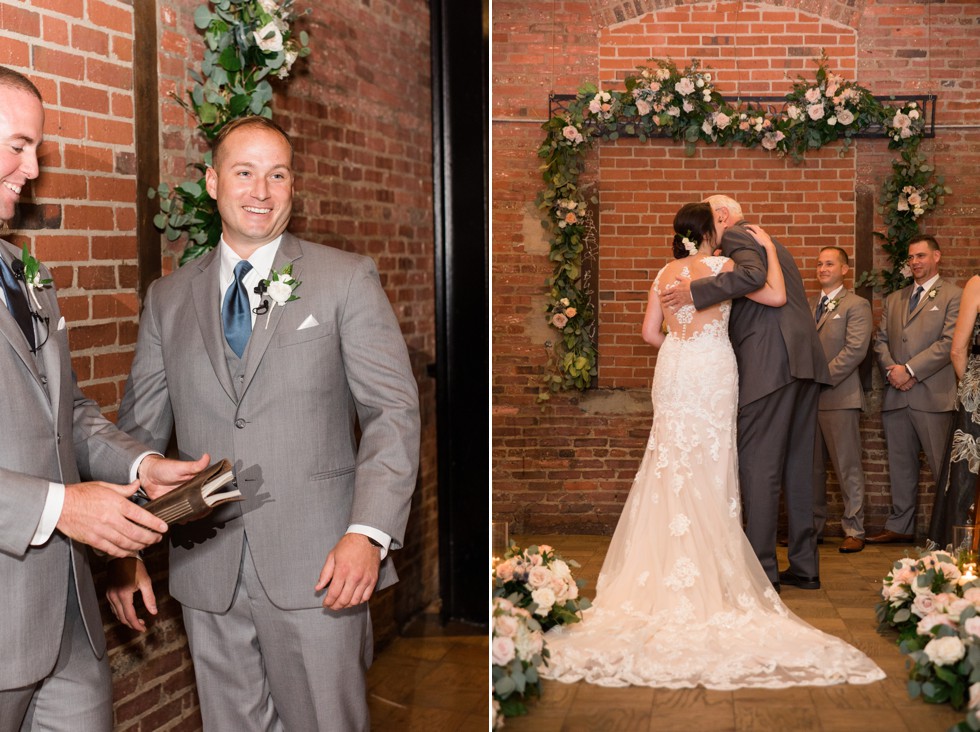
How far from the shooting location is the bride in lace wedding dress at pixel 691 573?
188 centimetres

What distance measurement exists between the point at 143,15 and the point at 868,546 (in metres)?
2.38

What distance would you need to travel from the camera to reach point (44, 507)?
1975 millimetres

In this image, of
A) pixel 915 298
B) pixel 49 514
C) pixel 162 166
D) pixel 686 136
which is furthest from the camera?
pixel 162 166

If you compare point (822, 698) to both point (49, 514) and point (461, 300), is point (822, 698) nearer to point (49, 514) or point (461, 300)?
point (49, 514)

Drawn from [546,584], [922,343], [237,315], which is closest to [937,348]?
[922,343]

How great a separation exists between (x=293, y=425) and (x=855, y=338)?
1281mm

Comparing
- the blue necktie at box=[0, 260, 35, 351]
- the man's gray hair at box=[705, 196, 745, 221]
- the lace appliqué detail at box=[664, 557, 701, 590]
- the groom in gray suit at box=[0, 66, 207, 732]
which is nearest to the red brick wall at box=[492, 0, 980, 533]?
the man's gray hair at box=[705, 196, 745, 221]

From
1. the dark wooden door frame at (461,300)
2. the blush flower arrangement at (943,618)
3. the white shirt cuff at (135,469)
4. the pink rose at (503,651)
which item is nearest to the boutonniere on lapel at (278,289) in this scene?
the white shirt cuff at (135,469)

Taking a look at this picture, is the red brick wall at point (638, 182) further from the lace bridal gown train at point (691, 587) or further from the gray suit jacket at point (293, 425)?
the gray suit jacket at point (293, 425)

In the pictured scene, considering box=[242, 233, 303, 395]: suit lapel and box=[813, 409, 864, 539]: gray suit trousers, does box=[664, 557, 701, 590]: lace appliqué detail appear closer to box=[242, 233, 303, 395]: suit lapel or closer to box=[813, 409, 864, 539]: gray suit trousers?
box=[813, 409, 864, 539]: gray suit trousers

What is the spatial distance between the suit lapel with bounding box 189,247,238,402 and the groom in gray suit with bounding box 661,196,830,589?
1.07 meters

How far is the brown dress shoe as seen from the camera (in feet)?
5.94

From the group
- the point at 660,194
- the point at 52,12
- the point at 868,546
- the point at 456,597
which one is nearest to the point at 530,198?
the point at 660,194

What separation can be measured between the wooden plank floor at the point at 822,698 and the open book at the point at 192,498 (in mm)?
773
